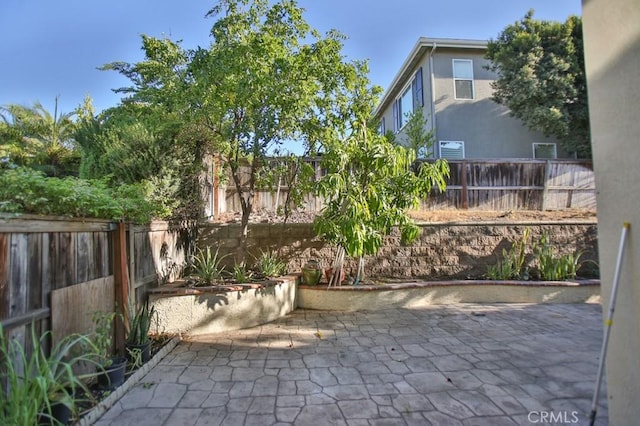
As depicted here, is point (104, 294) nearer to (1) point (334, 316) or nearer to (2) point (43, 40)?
(1) point (334, 316)

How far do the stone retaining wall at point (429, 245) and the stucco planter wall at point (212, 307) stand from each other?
125 centimetres

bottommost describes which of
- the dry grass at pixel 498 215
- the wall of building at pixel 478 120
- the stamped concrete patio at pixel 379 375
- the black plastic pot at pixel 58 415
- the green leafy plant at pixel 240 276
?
the stamped concrete patio at pixel 379 375

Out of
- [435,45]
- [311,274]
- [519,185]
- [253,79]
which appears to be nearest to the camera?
[253,79]

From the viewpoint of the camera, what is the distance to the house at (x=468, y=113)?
1074 centimetres

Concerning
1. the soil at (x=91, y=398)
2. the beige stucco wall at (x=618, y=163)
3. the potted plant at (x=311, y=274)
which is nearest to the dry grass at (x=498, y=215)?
the potted plant at (x=311, y=274)

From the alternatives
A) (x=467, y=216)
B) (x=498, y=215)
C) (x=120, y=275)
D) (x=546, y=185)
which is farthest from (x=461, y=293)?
(x=120, y=275)

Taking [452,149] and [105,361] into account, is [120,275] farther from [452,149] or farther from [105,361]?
[452,149]

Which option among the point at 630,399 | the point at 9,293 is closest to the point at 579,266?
the point at 630,399

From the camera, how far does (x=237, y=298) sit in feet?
14.4

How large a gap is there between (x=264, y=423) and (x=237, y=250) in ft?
12.3

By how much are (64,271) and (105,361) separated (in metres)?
0.77

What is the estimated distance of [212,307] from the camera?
4.25 m

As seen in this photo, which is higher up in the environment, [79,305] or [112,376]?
[79,305]

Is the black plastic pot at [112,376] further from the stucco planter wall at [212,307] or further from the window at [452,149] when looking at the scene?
the window at [452,149]
